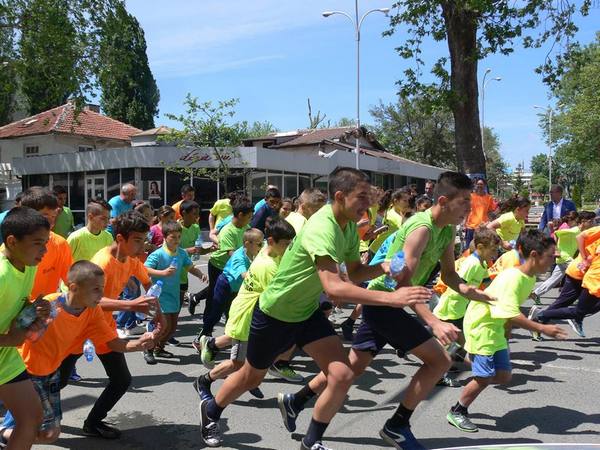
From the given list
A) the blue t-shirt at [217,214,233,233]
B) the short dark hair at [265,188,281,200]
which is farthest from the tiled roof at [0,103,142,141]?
the short dark hair at [265,188,281,200]

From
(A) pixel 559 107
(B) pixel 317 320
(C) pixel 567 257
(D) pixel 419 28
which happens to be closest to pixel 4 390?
(B) pixel 317 320

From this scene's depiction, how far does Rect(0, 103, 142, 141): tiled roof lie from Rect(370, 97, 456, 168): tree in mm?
28453

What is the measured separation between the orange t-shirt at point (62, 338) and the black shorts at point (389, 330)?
5.65ft

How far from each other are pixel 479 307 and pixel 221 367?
2086 mm

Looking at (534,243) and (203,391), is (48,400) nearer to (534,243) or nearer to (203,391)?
(203,391)

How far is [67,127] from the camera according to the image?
121 feet

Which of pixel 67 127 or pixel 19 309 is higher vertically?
pixel 67 127

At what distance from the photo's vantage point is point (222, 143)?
26.3 metres

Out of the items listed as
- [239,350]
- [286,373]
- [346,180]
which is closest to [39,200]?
[239,350]

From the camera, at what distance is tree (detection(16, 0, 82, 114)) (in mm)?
20328

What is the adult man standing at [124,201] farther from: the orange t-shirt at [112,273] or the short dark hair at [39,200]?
the orange t-shirt at [112,273]

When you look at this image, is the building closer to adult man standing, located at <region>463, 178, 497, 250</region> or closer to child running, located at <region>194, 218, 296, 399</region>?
adult man standing, located at <region>463, 178, 497, 250</region>

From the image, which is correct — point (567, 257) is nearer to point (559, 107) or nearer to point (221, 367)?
point (221, 367)

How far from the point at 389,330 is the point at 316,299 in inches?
20.3
